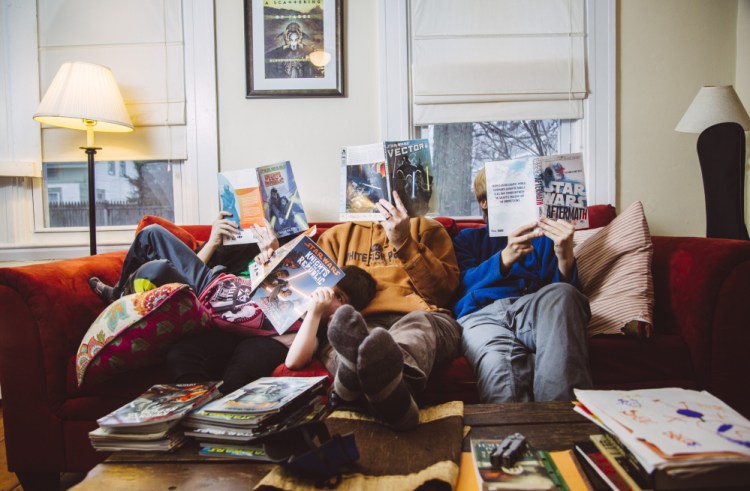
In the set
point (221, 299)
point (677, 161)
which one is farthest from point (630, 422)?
point (677, 161)

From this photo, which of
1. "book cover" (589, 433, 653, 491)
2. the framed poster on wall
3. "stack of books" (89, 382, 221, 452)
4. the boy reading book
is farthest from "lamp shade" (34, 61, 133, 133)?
"book cover" (589, 433, 653, 491)

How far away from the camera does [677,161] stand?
91.2 inches

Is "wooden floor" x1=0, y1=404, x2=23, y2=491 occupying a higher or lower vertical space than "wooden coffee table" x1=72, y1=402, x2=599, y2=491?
lower

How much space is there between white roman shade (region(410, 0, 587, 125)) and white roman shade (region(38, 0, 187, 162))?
1.23 meters

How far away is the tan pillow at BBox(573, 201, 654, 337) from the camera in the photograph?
1426mm

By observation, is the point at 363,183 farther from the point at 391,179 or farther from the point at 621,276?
the point at 621,276

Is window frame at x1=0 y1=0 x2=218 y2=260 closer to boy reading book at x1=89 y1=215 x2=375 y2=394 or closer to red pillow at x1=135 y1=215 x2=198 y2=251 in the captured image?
red pillow at x1=135 y1=215 x2=198 y2=251

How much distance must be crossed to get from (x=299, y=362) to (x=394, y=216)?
0.62m

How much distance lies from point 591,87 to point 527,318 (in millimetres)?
Result: 1514

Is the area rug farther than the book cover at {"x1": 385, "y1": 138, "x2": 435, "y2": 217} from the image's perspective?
No

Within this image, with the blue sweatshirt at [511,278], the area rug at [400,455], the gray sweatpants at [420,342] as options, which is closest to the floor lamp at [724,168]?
the blue sweatshirt at [511,278]

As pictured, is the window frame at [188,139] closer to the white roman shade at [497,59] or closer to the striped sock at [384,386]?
the white roman shade at [497,59]

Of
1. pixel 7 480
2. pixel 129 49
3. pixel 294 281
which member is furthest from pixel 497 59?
pixel 7 480

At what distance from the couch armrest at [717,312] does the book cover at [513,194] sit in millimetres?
495
